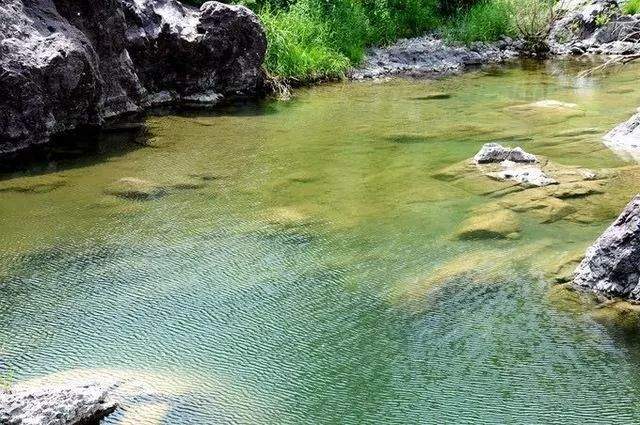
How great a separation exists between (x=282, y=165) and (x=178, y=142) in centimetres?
195

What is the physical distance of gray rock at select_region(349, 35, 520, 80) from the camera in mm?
17344

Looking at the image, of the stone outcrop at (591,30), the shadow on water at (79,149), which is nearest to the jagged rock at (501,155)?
the shadow on water at (79,149)

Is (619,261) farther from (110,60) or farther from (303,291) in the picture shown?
(110,60)

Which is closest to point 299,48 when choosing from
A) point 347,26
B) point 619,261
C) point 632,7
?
point 347,26

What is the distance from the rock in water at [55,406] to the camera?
386cm

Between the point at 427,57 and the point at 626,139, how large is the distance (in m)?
8.81

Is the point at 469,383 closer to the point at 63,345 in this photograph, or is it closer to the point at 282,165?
the point at 63,345

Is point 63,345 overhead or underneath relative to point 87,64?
underneath

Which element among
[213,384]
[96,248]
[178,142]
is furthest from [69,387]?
[178,142]

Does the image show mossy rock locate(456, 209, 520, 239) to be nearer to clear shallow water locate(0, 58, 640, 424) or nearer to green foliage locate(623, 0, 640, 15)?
clear shallow water locate(0, 58, 640, 424)

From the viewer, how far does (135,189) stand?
342 inches

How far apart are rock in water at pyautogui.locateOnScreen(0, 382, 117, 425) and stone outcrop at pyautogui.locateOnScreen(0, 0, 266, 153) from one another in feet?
22.1

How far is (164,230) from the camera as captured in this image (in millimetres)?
7500

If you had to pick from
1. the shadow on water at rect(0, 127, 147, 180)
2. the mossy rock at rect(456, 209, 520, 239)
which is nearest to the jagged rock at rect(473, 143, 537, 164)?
the mossy rock at rect(456, 209, 520, 239)
